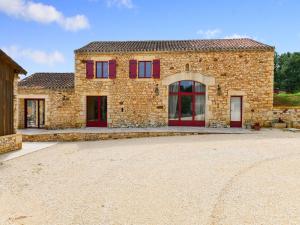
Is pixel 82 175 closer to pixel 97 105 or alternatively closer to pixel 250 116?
pixel 97 105

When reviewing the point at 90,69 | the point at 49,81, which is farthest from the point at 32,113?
the point at 90,69

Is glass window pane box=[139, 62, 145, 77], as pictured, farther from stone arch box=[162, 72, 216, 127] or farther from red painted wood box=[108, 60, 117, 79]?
red painted wood box=[108, 60, 117, 79]

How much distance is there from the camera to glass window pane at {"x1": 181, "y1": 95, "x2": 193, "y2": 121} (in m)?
15.1

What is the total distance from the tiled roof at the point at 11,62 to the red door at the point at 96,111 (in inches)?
240

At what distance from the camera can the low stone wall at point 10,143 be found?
333 inches

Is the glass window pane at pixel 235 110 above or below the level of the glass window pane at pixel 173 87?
below

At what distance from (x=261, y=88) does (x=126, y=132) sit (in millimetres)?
7838

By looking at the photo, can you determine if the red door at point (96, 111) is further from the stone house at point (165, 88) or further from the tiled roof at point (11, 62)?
the tiled roof at point (11, 62)

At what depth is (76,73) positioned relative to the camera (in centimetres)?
1521

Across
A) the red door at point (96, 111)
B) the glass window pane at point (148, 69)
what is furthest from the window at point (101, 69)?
the glass window pane at point (148, 69)

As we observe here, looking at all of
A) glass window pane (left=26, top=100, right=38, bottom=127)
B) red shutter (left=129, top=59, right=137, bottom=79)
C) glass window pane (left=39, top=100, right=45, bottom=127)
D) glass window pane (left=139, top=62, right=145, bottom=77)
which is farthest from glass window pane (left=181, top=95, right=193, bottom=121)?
glass window pane (left=26, top=100, right=38, bottom=127)

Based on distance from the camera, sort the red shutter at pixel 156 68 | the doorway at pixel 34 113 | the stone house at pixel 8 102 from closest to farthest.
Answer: the stone house at pixel 8 102
the red shutter at pixel 156 68
the doorway at pixel 34 113

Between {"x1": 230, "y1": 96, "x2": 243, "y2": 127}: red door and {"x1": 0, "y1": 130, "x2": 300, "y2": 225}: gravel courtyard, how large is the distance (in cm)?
601

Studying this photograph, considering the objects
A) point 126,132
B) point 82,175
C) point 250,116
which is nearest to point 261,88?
point 250,116
